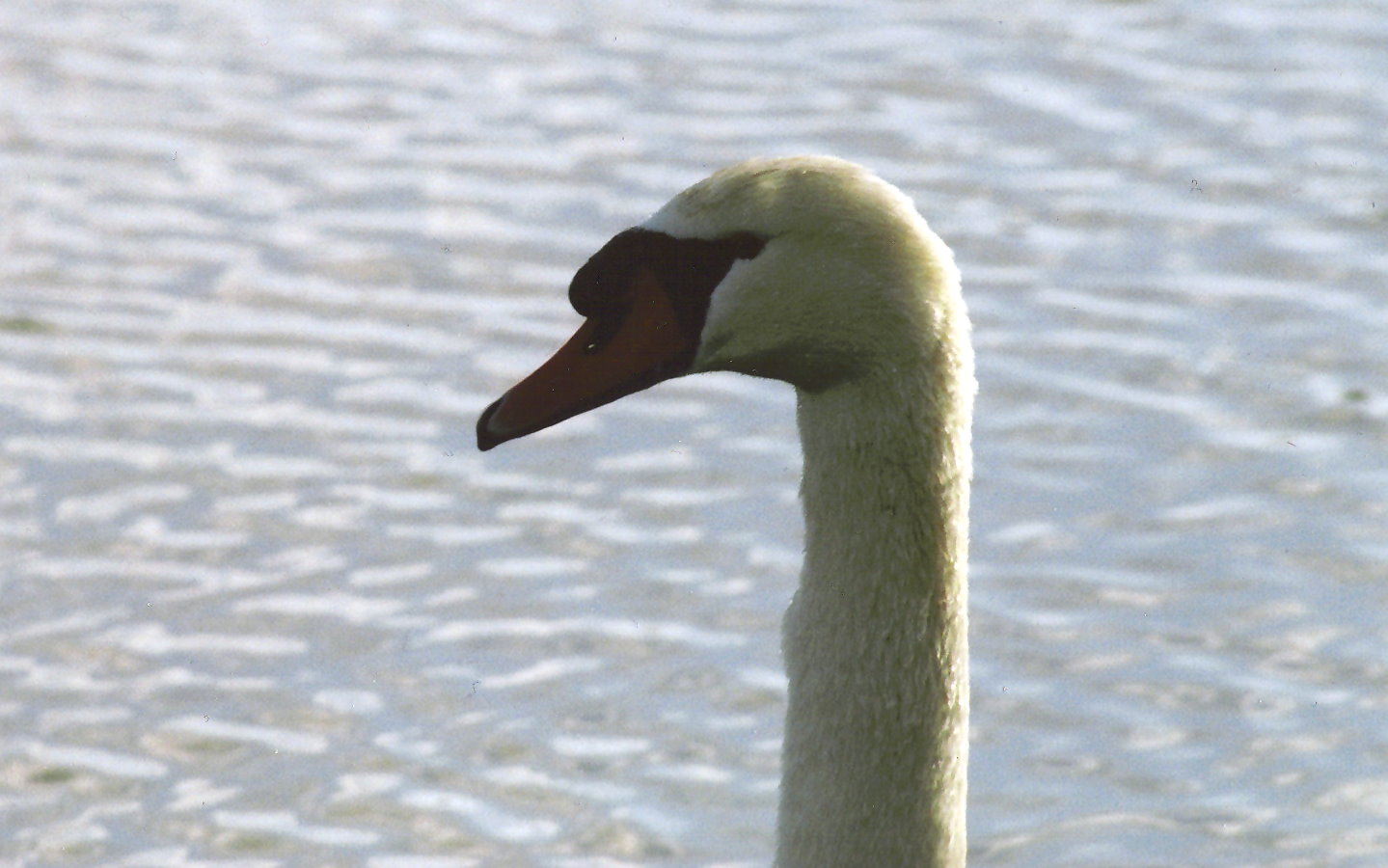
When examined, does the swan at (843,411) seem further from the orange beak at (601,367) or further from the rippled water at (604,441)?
the rippled water at (604,441)

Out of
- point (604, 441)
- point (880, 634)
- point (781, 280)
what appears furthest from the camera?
point (604, 441)

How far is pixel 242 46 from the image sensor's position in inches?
513

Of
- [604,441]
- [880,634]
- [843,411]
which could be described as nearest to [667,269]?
[843,411]

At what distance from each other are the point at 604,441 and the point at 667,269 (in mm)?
4292

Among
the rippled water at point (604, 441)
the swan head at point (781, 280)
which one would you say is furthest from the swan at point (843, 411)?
the rippled water at point (604, 441)

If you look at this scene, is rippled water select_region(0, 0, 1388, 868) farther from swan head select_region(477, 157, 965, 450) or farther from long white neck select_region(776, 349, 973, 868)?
swan head select_region(477, 157, 965, 450)

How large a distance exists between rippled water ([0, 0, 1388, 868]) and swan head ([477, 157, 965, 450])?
2.42 m

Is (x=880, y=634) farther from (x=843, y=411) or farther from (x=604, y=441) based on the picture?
(x=604, y=441)

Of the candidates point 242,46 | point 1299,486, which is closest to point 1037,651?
point 1299,486

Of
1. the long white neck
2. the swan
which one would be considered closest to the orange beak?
the swan

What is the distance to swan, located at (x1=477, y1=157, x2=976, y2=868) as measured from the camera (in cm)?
501

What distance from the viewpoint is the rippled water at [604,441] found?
7527mm

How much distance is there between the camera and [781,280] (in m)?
5.05

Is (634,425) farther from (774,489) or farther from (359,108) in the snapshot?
(359,108)
